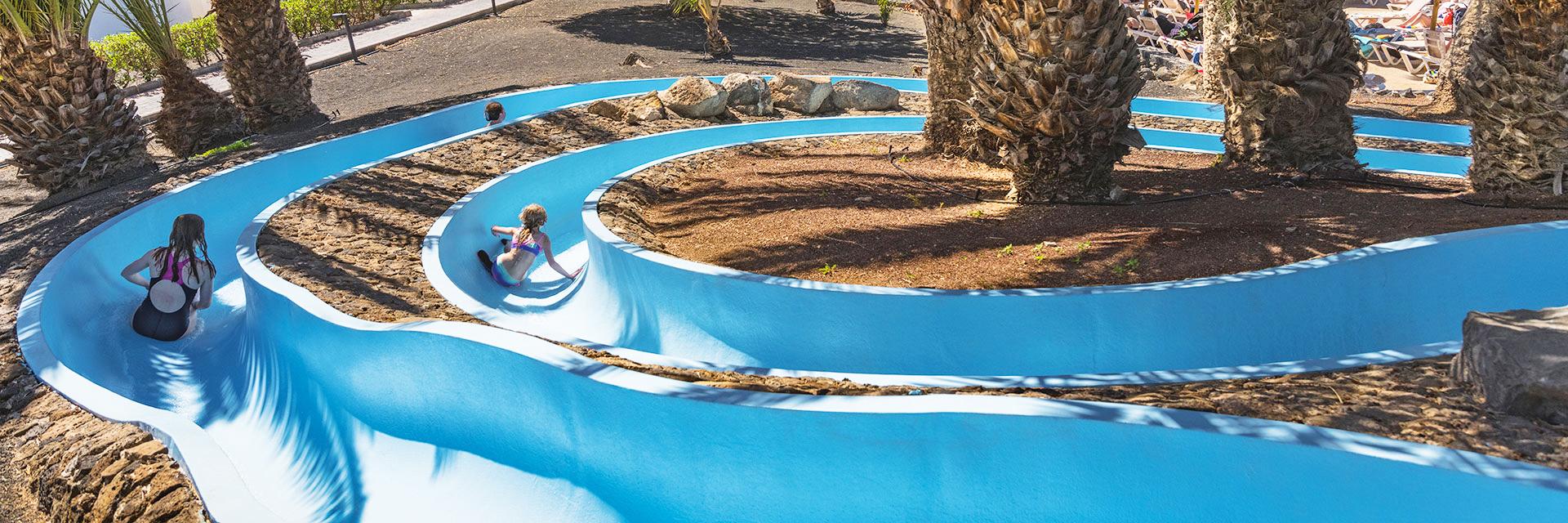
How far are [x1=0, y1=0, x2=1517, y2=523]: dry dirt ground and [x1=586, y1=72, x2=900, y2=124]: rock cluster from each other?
115 centimetres

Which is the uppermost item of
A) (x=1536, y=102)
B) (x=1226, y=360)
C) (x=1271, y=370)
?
(x=1536, y=102)

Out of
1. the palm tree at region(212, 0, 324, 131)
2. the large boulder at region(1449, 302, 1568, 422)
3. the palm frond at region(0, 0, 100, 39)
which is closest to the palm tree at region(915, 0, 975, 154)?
the large boulder at region(1449, 302, 1568, 422)

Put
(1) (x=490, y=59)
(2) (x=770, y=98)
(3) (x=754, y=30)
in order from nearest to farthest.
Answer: (2) (x=770, y=98), (1) (x=490, y=59), (3) (x=754, y=30)

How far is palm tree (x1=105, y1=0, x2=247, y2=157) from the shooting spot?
14.1 meters

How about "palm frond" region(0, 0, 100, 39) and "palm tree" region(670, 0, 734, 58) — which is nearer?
"palm frond" region(0, 0, 100, 39)

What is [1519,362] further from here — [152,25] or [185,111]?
[185,111]

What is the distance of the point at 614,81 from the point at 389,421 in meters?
11.5

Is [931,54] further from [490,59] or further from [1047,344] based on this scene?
[490,59]

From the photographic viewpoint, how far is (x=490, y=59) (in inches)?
818

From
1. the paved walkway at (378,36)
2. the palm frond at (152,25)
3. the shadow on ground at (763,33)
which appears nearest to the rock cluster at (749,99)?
the palm frond at (152,25)

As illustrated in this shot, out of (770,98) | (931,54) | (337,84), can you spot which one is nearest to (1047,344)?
(931,54)

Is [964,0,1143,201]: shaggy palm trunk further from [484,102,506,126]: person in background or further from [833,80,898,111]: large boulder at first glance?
[833,80,898,111]: large boulder

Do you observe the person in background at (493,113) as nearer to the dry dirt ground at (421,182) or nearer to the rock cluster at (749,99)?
the dry dirt ground at (421,182)

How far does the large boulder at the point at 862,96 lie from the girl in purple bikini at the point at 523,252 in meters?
7.35
